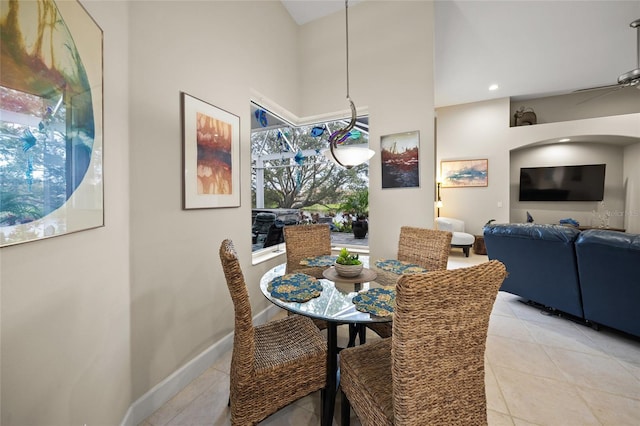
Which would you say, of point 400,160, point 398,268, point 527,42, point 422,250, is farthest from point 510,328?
point 527,42

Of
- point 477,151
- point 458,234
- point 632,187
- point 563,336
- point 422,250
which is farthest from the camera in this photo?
point 477,151

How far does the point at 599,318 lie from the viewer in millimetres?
2262

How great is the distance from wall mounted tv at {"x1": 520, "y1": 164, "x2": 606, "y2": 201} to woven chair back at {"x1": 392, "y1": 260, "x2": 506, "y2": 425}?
6796mm

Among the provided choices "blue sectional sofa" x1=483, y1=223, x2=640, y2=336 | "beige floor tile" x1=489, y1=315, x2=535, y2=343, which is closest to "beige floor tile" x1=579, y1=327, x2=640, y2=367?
"blue sectional sofa" x1=483, y1=223, x2=640, y2=336

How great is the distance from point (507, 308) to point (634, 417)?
1587mm

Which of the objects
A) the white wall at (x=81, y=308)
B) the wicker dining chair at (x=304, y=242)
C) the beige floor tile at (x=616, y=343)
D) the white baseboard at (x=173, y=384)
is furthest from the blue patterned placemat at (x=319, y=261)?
the beige floor tile at (x=616, y=343)

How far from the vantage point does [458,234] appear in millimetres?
5488

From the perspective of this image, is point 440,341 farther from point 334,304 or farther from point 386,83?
point 386,83

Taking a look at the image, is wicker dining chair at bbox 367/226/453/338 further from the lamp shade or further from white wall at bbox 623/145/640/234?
white wall at bbox 623/145/640/234

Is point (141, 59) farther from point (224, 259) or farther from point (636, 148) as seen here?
point (636, 148)

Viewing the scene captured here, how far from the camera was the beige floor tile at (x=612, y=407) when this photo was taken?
1419 millimetres

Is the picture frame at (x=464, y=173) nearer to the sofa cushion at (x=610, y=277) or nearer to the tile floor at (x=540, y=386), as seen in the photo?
the sofa cushion at (x=610, y=277)

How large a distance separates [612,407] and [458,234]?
4.25 meters

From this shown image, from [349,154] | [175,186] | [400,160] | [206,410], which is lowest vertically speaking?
[206,410]
